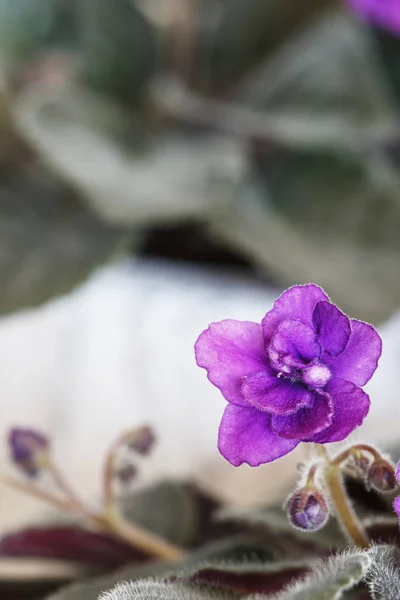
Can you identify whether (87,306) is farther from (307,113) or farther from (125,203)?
(307,113)

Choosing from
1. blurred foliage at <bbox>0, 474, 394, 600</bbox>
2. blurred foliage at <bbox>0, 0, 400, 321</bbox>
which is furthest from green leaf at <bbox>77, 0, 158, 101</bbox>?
blurred foliage at <bbox>0, 474, 394, 600</bbox>

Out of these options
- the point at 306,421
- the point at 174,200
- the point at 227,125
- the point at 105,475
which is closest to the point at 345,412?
the point at 306,421

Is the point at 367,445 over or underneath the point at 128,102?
underneath

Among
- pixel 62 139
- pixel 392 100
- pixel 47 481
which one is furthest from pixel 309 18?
pixel 47 481

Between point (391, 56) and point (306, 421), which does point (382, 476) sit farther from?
point (391, 56)

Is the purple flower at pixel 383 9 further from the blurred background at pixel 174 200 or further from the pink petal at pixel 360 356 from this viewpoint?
→ the pink petal at pixel 360 356
